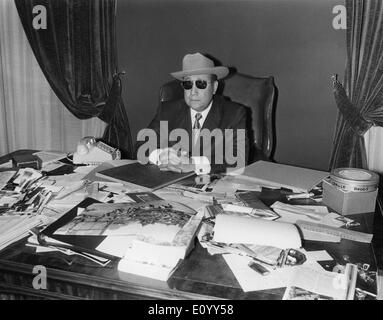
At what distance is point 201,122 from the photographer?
2504 millimetres

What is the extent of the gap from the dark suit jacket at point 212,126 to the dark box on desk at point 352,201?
0.75m

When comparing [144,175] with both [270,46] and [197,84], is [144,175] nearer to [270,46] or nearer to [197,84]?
[197,84]

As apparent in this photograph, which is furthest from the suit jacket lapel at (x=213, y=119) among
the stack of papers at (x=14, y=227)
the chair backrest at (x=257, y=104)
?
the stack of papers at (x=14, y=227)

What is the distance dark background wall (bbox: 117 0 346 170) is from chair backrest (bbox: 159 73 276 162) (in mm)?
645

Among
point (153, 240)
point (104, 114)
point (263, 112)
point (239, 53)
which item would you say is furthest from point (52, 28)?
point (153, 240)

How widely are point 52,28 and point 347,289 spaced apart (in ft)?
11.1

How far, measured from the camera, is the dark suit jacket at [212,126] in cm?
225

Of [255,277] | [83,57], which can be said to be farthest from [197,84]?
[83,57]

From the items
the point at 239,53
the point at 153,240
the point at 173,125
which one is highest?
the point at 239,53

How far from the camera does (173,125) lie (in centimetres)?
254

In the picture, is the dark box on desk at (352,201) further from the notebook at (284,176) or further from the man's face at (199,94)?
the man's face at (199,94)

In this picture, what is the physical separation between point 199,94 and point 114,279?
5.06ft
